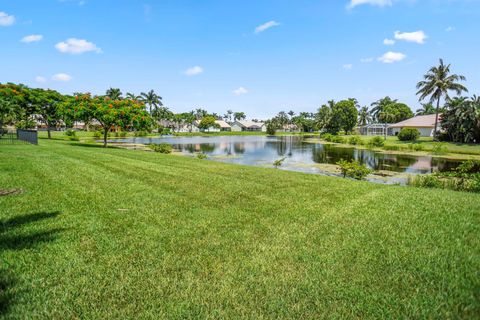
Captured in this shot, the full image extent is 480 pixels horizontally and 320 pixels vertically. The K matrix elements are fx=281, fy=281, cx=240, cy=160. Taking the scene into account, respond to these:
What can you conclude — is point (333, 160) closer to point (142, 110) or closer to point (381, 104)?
point (142, 110)

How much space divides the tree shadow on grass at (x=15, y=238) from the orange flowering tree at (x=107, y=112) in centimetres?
2486

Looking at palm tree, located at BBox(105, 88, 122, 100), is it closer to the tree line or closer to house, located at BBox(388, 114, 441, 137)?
the tree line

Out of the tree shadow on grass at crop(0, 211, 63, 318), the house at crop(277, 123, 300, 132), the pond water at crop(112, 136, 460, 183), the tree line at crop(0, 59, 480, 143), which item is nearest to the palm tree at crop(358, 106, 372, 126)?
the tree line at crop(0, 59, 480, 143)

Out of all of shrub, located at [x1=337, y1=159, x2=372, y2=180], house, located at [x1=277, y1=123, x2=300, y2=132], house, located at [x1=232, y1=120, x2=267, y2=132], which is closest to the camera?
shrub, located at [x1=337, y1=159, x2=372, y2=180]

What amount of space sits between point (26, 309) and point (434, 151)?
49.2 metres

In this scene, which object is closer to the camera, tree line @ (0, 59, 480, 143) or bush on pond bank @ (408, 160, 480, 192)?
bush on pond bank @ (408, 160, 480, 192)

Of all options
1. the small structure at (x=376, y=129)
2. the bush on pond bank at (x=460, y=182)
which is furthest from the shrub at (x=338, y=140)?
the bush on pond bank at (x=460, y=182)

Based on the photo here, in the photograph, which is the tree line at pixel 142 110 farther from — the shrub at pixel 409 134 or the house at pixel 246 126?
the house at pixel 246 126

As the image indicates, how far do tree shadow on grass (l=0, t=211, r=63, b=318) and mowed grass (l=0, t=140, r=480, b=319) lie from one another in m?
0.02

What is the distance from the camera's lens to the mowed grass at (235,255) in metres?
3.67

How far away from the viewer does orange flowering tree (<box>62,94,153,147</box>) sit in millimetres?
29358

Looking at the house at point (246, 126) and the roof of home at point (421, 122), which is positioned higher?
the house at point (246, 126)

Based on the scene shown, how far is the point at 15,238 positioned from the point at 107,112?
26.9m

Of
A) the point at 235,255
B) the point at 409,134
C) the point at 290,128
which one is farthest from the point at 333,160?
the point at 290,128
